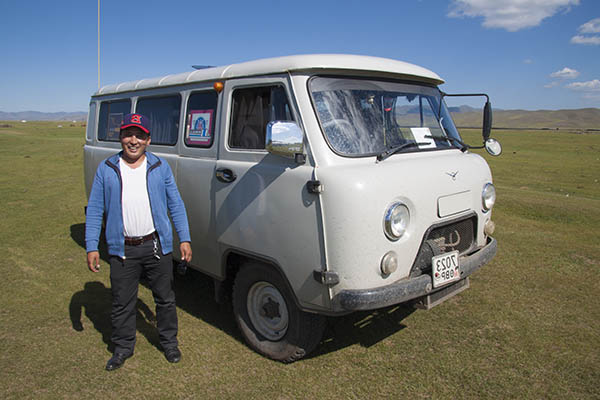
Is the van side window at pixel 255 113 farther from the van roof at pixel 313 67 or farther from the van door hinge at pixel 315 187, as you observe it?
the van door hinge at pixel 315 187

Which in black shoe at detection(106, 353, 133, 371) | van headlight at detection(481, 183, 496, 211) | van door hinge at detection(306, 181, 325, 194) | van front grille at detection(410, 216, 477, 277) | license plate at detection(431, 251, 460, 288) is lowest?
black shoe at detection(106, 353, 133, 371)

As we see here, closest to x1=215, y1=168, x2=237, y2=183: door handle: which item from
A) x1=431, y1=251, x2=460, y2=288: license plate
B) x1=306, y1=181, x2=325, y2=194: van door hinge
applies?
x1=306, y1=181, x2=325, y2=194: van door hinge

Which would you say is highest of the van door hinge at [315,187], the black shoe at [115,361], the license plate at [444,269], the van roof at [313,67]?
the van roof at [313,67]

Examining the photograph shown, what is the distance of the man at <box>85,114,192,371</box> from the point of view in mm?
3559

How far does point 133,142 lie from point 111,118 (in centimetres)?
298

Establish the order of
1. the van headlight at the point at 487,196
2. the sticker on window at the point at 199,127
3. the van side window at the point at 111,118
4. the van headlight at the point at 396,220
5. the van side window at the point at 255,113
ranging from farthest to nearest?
the van side window at the point at 111,118 < the sticker on window at the point at 199,127 < the van headlight at the point at 487,196 < the van side window at the point at 255,113 < the van headlight at the point at 396,220

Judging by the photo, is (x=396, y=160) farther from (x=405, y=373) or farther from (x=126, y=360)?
(x=126, y=360)

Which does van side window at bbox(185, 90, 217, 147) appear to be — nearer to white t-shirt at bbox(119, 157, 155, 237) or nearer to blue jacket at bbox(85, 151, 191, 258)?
blue jacket at bbox(85, 151, 191, 258)

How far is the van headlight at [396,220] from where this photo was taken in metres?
3.27

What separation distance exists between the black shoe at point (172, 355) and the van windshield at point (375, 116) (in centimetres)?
222

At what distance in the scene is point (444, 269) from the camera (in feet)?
11.8

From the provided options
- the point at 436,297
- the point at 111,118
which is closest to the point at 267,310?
the point at 436,297

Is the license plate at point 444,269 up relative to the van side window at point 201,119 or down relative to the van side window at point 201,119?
down

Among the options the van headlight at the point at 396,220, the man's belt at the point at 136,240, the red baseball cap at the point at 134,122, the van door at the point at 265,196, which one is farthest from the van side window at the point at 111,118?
the van headlight at the point at 396,220
